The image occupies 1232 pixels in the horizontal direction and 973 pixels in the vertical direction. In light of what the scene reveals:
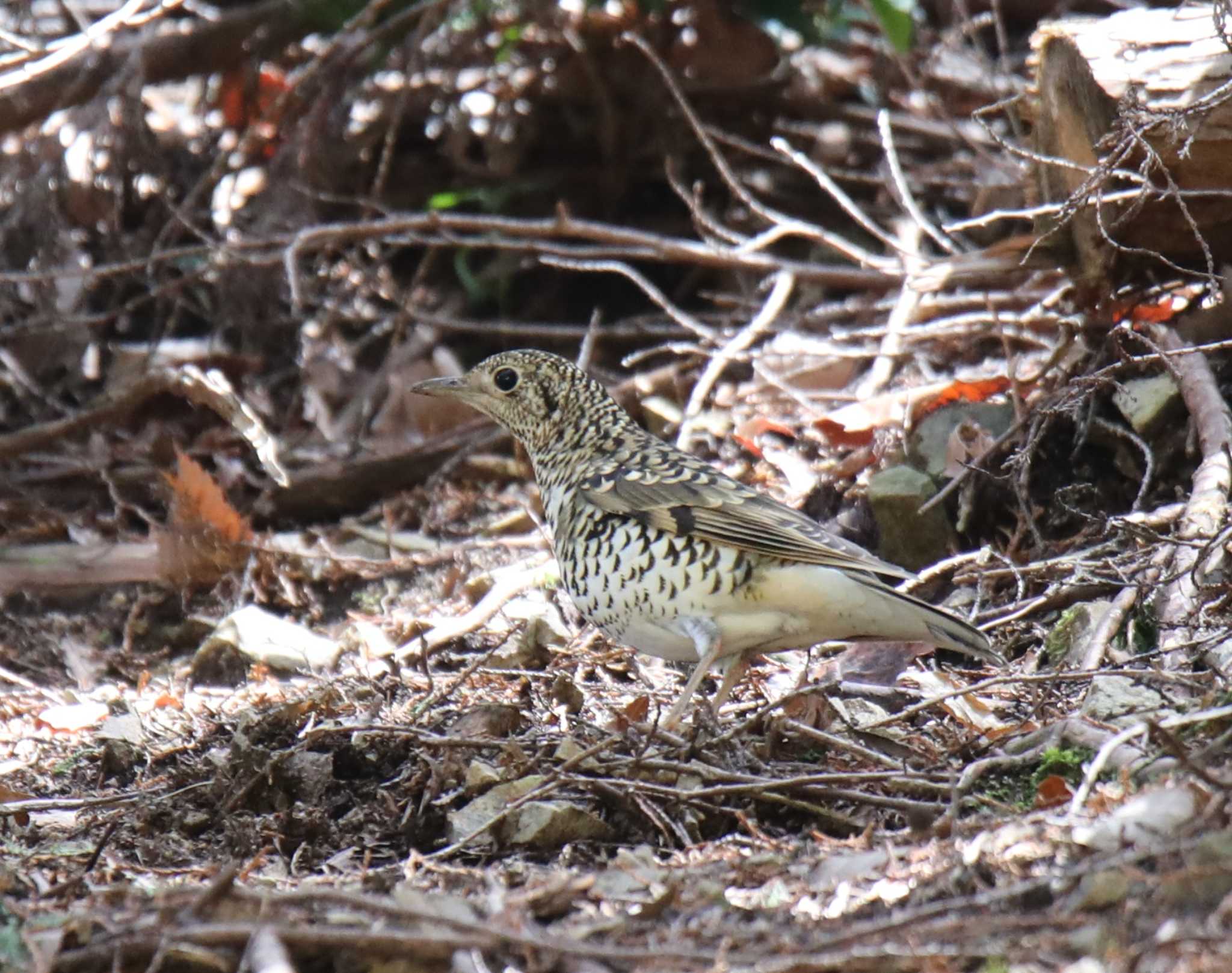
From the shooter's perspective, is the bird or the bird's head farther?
the bird's head

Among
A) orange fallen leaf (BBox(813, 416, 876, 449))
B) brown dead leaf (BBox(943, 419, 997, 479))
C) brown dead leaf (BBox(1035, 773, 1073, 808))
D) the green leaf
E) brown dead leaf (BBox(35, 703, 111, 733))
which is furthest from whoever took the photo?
the green leaf

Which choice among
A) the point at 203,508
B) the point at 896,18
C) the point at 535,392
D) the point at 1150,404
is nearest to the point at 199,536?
the point at 203,508

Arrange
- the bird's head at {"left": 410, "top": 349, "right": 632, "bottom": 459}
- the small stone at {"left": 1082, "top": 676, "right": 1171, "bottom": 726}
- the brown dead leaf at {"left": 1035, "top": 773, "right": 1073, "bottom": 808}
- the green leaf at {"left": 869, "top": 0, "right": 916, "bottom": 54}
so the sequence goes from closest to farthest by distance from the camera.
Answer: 1. the brown dead leaf at {"left": 1035, "top": 773, "right": 1073, "bottom": 808}
2. the small stone at {"left": 1082, "top": 676, "right": 1171, "bottom": 726}
3. the bird's head at {"left": 410, "top": 349, "right": 632, "bottom": 459}
4. the green leaf at {"left": 869, "top": 0, "right": 916, "bottom": 54}

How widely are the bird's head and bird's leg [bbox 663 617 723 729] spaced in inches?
39.3

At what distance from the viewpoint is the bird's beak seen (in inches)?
192

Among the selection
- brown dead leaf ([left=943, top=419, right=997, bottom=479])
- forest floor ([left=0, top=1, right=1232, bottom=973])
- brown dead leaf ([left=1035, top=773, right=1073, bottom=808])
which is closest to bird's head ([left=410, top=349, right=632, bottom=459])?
forest floor ([left=0, top=1, right=1232, bottom=973])

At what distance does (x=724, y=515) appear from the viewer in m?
4.16

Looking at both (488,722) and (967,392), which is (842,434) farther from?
(488,722)

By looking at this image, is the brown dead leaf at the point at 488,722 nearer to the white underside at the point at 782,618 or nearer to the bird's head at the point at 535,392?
the white underside at the point at 782,618

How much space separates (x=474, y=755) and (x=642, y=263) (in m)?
4.28

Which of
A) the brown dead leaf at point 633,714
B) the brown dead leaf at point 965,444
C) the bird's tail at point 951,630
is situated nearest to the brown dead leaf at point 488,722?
the brown dead leaf at point 633,714

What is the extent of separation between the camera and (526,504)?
19.5ft

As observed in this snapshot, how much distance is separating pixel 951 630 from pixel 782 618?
1.65 feet

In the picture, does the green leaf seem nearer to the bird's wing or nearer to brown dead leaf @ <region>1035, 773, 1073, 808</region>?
the bird's wing
